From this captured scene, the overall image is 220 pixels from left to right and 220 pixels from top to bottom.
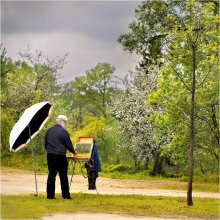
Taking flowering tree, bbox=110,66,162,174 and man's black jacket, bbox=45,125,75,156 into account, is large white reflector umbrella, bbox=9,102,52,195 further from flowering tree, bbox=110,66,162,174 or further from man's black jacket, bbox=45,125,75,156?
flowering tree, bbox=110,66,162,174

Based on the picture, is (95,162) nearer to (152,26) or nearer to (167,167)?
(152,26)

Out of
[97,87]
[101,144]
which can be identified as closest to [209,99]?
[101,144]

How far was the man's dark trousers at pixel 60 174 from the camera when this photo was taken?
1608cm

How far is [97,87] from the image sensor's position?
67750 millimetres

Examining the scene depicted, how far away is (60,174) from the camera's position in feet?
53.2

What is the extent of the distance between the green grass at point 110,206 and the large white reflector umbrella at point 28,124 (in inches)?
69.7

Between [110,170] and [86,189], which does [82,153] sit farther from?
[110,170]

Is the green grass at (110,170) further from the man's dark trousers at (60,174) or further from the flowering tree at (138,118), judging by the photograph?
the man's dark trousers at (60,174)

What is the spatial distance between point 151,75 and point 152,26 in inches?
200

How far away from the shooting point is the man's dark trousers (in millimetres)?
16078

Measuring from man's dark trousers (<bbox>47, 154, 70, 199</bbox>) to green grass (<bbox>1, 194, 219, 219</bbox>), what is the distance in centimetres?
25

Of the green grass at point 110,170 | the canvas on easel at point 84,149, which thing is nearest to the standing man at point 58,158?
the canvas on easel at point 84,149

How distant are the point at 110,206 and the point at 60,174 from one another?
2137 millimetres

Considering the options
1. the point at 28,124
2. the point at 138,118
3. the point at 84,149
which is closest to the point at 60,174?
the point at 84,149
